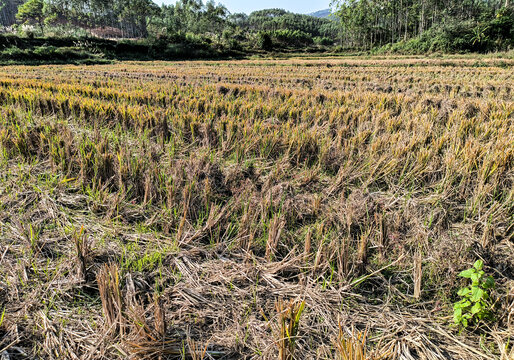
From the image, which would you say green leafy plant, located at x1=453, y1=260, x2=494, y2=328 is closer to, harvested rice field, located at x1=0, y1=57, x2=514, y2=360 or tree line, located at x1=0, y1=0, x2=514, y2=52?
harvested rice field, located at x1=0, y1=57, x2=514, y2=360

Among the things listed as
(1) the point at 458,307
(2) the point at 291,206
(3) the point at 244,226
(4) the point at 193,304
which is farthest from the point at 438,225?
(4) the point at 193,304

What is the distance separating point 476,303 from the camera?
1.06 meters

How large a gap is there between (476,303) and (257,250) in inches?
41.1

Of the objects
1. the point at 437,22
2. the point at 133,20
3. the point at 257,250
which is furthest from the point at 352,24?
the point at 257,250

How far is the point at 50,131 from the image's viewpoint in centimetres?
314

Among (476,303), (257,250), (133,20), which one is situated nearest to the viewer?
(476,303)

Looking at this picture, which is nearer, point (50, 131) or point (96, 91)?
point (50, 131)

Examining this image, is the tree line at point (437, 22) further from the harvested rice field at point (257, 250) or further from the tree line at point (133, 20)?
the harvested rice field at point (257, 250)

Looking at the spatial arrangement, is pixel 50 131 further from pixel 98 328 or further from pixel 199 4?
pixel 199 4

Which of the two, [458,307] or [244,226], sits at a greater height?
[244,226]

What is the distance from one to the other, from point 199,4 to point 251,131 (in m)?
73.8

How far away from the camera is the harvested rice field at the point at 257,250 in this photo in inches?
42.6

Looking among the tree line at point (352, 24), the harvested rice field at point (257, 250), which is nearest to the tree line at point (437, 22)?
the tree line at point (352, 24)

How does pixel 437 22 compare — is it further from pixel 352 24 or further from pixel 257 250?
pixel 257 250
